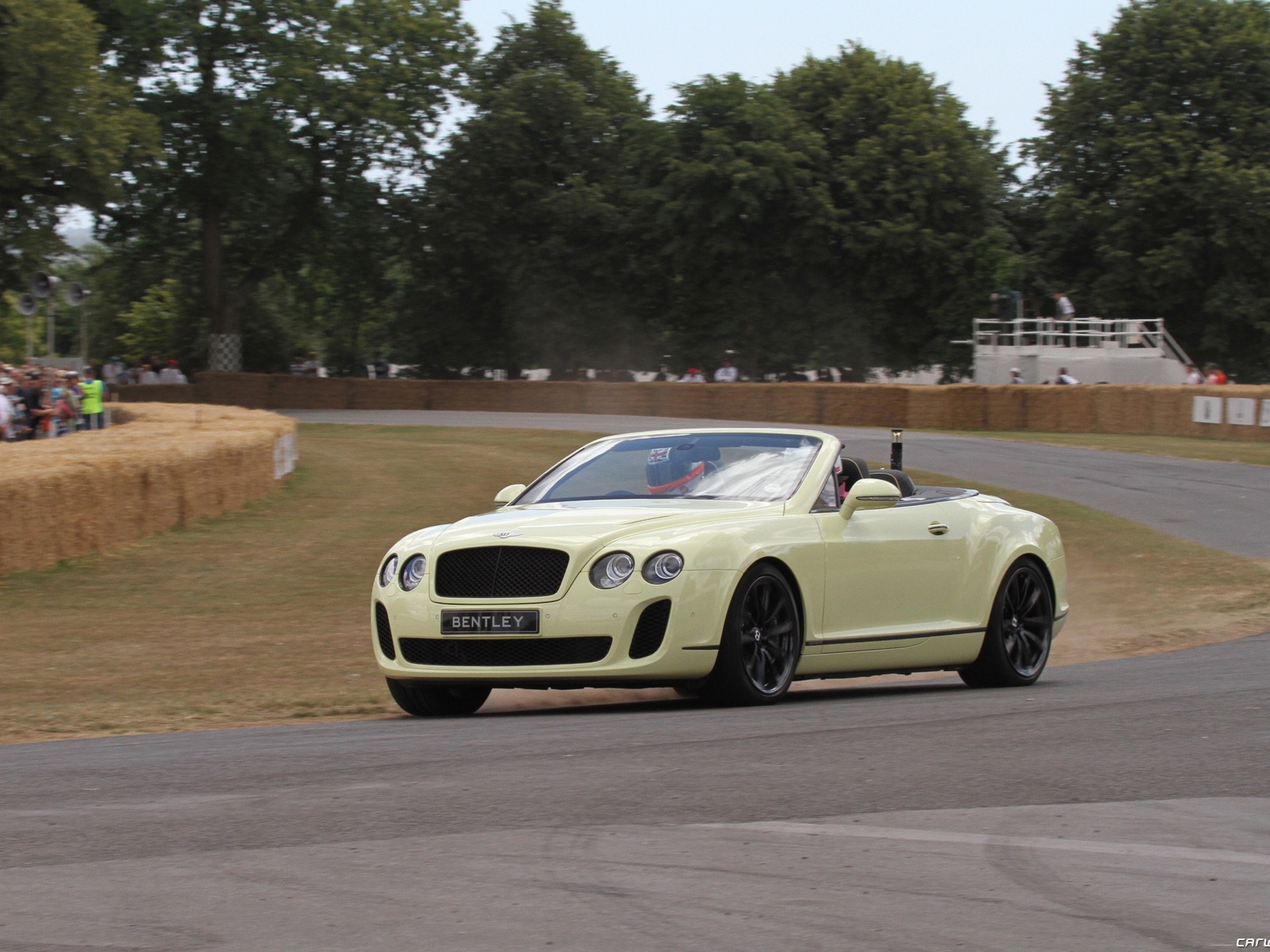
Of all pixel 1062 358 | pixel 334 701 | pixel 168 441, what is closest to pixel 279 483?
pixel 168 441

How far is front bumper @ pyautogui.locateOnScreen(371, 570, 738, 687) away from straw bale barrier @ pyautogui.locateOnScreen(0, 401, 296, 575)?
25.6 ft

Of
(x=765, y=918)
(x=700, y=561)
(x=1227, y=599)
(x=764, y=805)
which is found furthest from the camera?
(x=1227, y=599)

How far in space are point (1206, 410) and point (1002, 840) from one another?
35779 mm

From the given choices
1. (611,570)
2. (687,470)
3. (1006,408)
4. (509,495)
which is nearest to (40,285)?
(1006,408)

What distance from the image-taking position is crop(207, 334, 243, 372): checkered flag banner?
5691 cm

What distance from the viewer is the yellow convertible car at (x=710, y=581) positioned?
7.68 metres

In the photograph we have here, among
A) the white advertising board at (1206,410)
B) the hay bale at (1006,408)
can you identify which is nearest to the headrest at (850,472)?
the white advertising board at (1206,410)

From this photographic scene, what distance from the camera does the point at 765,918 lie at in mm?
4160

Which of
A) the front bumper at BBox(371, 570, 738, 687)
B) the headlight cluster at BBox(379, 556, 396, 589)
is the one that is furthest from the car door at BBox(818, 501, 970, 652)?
the headlight cluster at BBox(379, 556, 396, 589)

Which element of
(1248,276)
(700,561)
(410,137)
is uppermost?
(410,137)

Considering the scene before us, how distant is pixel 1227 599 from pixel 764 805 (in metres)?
11.2

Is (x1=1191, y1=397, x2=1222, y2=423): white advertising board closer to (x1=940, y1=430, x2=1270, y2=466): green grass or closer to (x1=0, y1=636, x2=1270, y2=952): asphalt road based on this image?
(x1=940, y1=430, x2=1270, y2=466): green grass

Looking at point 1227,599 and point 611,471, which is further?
point 1227,599

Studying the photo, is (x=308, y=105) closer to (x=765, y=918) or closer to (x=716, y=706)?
(x=716, y=706)
